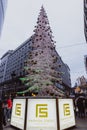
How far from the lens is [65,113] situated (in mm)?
5375

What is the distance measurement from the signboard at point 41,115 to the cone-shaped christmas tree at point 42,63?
16.7m

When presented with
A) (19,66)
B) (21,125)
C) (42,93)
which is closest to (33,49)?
(42,93)

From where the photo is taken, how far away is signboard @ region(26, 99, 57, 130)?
478 cm

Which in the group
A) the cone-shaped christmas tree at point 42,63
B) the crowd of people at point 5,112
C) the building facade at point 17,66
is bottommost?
the crowd of people at point 5,112

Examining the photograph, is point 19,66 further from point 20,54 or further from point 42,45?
point 42,45

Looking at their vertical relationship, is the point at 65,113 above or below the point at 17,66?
below

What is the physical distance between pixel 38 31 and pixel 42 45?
83.2 inches

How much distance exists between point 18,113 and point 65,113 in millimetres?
1490

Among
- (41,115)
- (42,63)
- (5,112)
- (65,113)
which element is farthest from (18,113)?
(42,63)

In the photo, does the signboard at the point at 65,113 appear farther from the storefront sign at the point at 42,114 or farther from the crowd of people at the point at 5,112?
the crowd of people at the point at 5,112

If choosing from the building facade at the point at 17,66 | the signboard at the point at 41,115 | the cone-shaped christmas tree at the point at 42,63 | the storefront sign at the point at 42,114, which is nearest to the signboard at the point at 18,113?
the storefront sign at the point at 42,114

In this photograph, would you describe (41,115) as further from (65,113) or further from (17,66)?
(17,66)

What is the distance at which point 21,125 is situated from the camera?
5.11m

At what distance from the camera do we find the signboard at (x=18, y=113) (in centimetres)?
509
